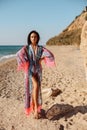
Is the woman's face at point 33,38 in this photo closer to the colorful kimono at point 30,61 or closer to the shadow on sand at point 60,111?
the colorful kimono at point 30,61

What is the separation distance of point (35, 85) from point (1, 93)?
5.03 metres

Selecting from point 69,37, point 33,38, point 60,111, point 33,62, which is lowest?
point 60,111

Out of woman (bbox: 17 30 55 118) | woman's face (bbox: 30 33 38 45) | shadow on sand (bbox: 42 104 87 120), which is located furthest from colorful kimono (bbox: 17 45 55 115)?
shadow on sand (bbox: 42 104 87 120)

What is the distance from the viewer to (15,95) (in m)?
12.1

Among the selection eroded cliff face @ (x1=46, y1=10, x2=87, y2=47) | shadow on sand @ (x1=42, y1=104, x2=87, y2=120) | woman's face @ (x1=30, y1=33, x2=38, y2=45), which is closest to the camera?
woman's face @ (x1=30, y1=33, x2=38, y2=45)

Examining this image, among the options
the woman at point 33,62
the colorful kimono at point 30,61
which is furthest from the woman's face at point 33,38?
the colorful kimono at point 30,61

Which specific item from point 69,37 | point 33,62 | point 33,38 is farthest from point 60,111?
point 69,37

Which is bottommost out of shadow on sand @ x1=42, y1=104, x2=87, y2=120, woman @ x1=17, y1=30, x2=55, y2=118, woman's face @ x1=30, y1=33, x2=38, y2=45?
shadow on sand @ x1=42, y1=104, x2=87, y2=120

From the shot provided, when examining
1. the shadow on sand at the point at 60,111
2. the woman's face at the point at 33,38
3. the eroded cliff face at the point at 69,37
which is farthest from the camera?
the eroded cliff face at the point at 69,37

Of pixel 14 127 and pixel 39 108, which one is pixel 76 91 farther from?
pixel 14 127

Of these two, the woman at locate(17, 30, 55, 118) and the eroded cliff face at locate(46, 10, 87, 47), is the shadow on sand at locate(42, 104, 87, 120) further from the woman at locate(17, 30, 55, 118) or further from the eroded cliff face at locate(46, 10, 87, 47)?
the eroded cliff face at locate(46, 10, 87, 47)

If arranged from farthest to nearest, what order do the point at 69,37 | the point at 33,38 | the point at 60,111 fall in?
the point at 69,37
the point at 60,111
the point at 33,38

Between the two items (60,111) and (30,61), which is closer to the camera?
(30,61)

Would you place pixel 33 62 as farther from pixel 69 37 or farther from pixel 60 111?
pixel 69 37
